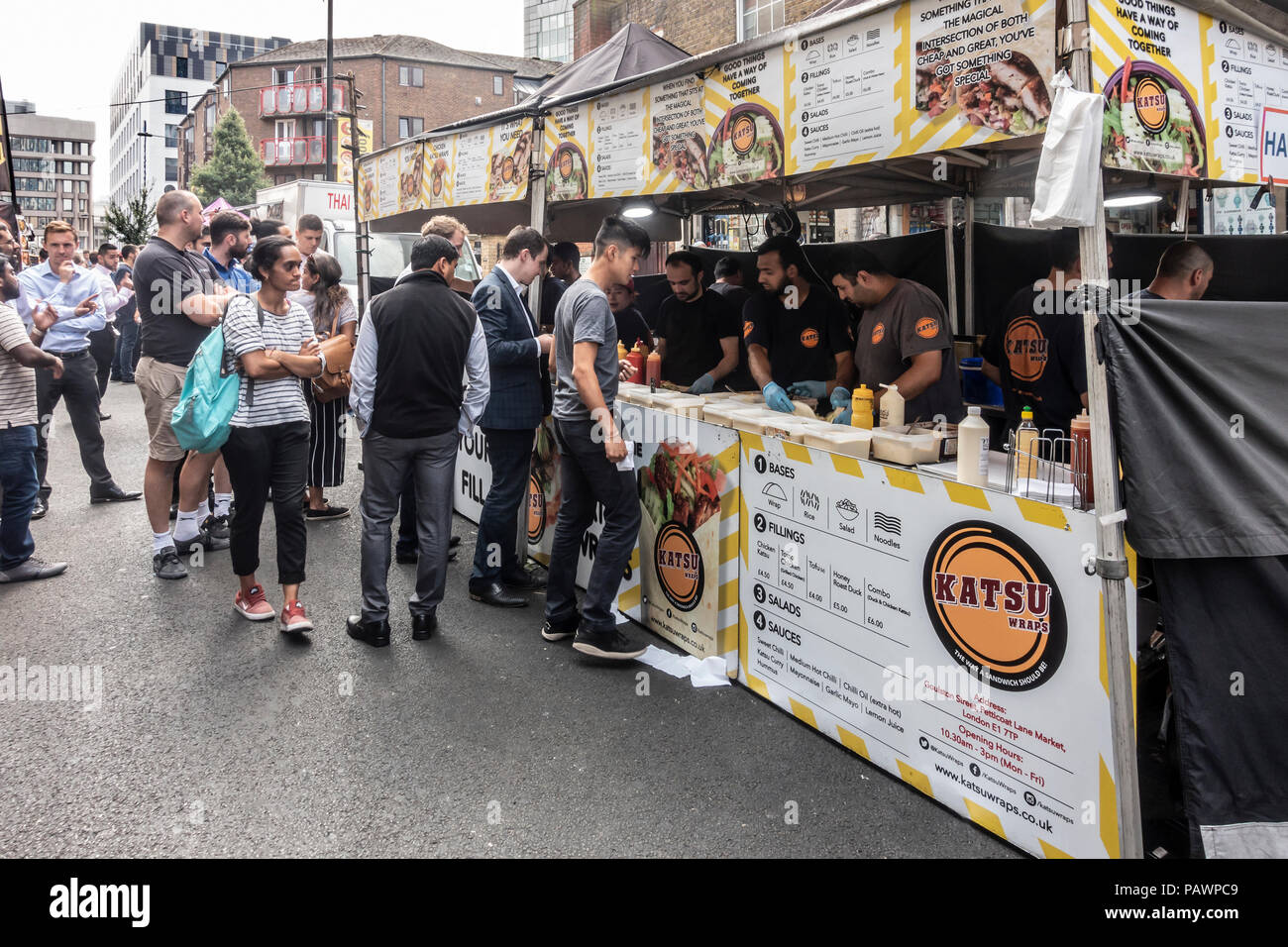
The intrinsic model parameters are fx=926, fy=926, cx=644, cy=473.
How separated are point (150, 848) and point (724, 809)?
1917 mm

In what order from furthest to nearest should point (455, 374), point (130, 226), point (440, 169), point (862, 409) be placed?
point (130, 226) → point (440, 169) → point (455, 374) → point (862, 409)

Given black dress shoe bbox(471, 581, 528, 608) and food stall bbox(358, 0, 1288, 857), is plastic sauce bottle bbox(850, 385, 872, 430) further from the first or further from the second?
black dress shoe bbox(471, 581, 528, 608)

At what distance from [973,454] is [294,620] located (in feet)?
11.4

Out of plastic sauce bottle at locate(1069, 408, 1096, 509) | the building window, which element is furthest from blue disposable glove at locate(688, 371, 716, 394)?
the building window

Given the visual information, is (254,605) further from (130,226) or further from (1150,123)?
(130,226)

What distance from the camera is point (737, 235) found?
12.6 metres

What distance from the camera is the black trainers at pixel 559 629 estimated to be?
486 centimetres

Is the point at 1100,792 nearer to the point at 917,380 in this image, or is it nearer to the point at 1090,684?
the point at 1090,684

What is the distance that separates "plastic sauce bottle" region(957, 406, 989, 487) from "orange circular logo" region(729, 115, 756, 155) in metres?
1.86

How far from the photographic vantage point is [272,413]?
4.79 m

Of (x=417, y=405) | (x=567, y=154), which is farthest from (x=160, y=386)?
(x=567, y=154)

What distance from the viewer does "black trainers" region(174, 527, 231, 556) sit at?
20.3 ft
